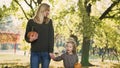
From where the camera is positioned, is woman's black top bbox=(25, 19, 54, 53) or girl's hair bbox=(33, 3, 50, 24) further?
woman's black top bbox=(25, 19, 54, 53)

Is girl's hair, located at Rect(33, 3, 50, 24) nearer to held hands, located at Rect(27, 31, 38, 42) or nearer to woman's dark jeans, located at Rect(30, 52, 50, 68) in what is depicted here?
held hands, located at Rect(27, 31, 38, 42)

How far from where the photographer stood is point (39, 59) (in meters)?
9.09

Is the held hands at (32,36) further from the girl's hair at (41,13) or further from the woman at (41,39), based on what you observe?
the girl's hair at (41,13)

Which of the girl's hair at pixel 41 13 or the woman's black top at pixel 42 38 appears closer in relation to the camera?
the girl's hair at pixel 41 13

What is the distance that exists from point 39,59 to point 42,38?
51 centimetres

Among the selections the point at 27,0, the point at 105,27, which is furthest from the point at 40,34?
the point at 105,27

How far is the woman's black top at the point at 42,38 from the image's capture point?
9.07 metres

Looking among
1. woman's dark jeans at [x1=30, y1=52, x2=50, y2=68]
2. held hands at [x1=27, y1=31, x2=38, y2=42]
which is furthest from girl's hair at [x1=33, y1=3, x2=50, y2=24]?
woman's dark jeans at [x1=30, y1=52, x2=50, y2=68]

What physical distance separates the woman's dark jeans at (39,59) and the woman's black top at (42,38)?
0.10 metres

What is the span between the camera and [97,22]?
96.6ft

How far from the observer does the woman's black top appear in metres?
9.07

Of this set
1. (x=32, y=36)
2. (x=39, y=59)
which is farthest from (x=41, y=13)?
(x=39, y=59)

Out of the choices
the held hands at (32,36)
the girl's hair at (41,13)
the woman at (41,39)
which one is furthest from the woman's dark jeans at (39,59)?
the girl's hair at (41,13)

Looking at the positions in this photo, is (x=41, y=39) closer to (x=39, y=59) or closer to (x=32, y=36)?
(x=32, y=36)
